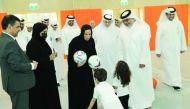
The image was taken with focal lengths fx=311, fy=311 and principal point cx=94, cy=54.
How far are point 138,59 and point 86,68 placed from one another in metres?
0.97

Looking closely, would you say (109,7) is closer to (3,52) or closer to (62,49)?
(62,49)

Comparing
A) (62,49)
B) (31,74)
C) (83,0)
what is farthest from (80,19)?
(31,74)

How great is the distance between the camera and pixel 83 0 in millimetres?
13758

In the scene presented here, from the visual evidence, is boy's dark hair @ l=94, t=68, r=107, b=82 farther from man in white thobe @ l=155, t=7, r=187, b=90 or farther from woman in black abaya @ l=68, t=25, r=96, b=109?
man in white thobe @ l=155, t=7, r=187, b=90

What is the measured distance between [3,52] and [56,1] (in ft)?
33.8

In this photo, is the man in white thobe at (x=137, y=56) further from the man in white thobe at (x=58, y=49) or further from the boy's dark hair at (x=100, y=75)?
the man in white thobe at (x=58, y=49)

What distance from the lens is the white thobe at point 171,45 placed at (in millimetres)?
6866

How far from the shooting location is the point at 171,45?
22.6 ft

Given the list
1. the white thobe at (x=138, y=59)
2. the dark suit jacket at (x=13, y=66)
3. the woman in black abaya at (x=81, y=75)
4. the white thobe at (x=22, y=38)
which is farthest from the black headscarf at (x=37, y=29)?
the white thobe at (x=22, y=38)

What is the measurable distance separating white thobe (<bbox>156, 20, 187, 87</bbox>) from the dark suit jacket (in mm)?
3920

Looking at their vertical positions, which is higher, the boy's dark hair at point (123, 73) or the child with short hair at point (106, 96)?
Answer: the boy's dark hair at point (123, 73)

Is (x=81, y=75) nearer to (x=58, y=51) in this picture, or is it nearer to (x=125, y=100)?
(x=125, y=100)

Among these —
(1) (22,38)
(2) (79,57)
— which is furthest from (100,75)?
(1) (22,38)

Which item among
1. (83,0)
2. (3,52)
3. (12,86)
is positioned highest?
(83,0)
